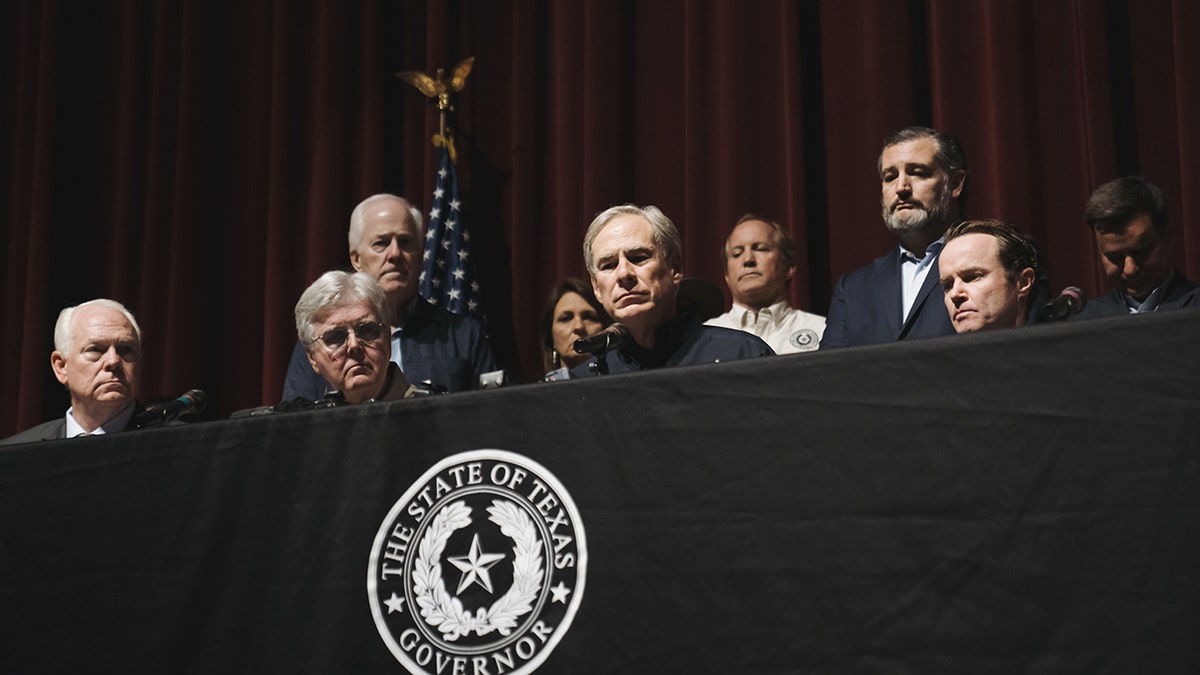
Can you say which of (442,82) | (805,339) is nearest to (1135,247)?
(805,339)

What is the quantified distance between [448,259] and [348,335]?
1.87 metres

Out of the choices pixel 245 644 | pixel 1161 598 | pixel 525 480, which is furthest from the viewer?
pixel 245 644

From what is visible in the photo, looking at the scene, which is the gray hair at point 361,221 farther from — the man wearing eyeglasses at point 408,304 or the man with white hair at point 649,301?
the man with white hair at point 649,301

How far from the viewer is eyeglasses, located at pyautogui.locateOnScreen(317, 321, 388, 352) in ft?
8.97

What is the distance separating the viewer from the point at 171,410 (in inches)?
88.1

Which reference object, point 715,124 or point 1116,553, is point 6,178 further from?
point 1116,553

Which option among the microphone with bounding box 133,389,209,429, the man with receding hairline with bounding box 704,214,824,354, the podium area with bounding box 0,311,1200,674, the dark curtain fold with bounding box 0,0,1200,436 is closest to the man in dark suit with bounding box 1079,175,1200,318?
the dark curtain fold with bounding box 0,0,1200,436

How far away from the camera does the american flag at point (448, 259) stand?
4520mm

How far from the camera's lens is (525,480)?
4.80 feet

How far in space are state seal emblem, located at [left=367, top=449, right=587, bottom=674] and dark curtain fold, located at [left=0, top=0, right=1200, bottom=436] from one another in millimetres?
2693

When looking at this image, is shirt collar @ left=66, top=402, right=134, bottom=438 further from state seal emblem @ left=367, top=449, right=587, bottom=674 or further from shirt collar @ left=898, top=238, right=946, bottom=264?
shirt collar @ left=898, top=238, right=946, bottom=264

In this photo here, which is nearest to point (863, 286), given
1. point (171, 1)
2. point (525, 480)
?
point (525, 480)

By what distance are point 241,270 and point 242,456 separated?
3.66 metres

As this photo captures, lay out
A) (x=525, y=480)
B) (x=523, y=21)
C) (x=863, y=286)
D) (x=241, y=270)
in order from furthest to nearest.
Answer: (x=241, y=270)
(x=523, y=21)
(x=863, y=286)
(x=525, y=480)
